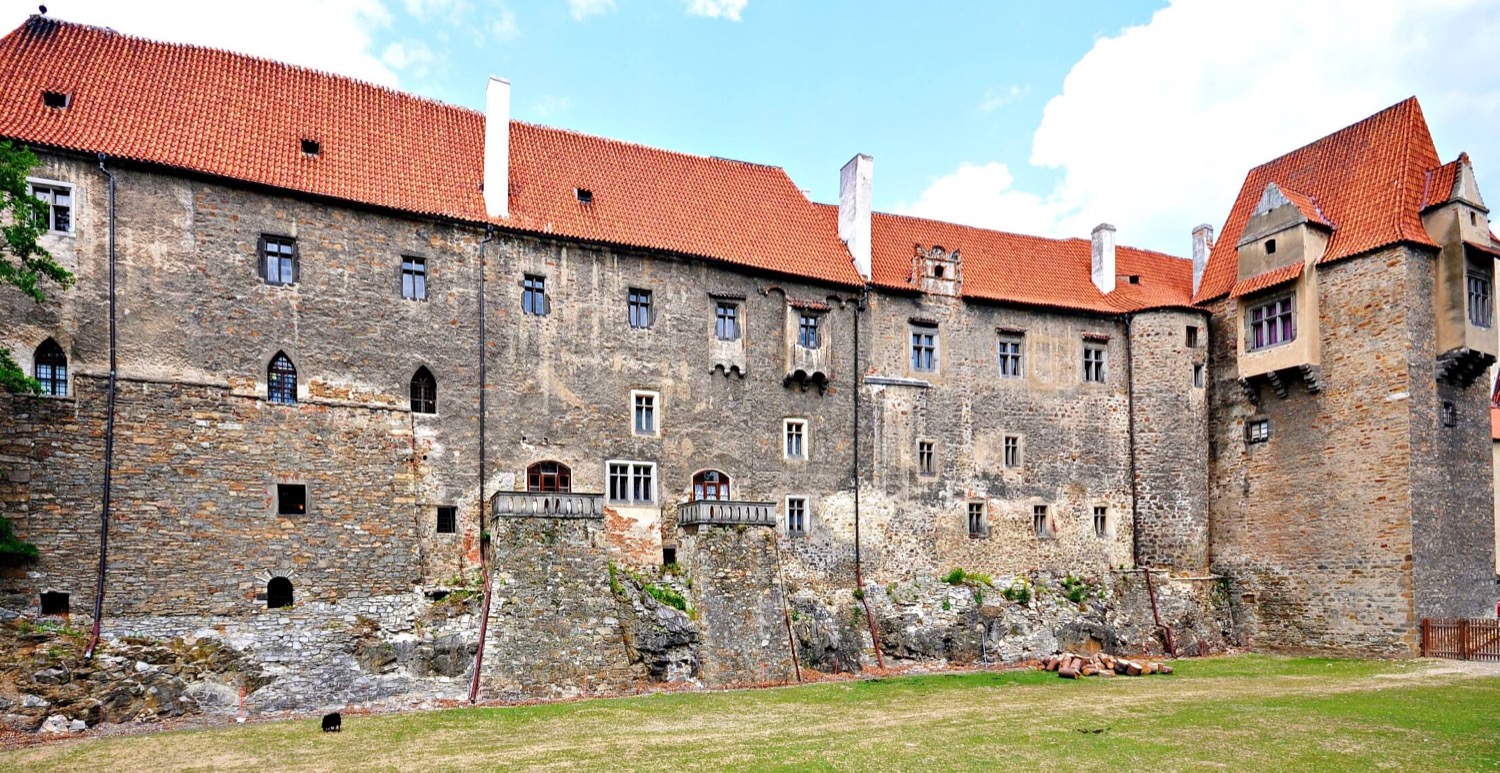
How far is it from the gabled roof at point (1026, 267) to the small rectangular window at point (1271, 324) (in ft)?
8.38

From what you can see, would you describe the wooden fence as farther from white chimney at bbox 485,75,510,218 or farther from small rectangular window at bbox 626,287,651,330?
white chimney at bbox 485,75,510,218

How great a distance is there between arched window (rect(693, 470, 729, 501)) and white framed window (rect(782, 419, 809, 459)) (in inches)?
89.6

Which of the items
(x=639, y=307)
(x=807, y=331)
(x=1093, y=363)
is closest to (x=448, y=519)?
(x=639, y=307)

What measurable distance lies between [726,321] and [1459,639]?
2223cm

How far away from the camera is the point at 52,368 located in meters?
23.2

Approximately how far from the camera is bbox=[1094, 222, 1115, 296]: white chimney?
38062 mm

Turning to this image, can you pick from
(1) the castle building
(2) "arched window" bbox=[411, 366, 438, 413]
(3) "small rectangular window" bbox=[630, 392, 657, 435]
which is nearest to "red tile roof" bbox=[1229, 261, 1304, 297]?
(1) the castle building

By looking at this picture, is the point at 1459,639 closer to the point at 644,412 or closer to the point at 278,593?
the point at 644,412

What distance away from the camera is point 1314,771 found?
1538cm

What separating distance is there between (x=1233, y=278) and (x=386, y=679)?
29.2m

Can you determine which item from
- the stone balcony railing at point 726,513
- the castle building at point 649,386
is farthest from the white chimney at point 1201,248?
the stone balcony railing at point 726,513

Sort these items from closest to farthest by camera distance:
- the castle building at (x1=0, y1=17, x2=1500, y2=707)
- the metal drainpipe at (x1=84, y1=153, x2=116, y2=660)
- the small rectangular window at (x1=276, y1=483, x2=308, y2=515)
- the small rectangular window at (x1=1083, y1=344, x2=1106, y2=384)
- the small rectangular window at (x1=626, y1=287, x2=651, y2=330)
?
the metal drainpipe at (x1=84, y1=153, x2=116, y2=660) < the castle building at (x1=0, y1=17, x2=1500, y2=707) < the small rectangular window at (x1=276, y1=483, x2=308, y2=515) < the small rectangular window at (x1=626, y1=287, x2=651, y2=330) < the small rectangular window at (x1=1083, y1=344, x2=1106, y2=384)

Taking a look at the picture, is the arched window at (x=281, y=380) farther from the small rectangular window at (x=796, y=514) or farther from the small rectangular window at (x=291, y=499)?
the small rectangular window at (x=796, y=514)

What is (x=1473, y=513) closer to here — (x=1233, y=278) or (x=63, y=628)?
(x=1233, y=278)
